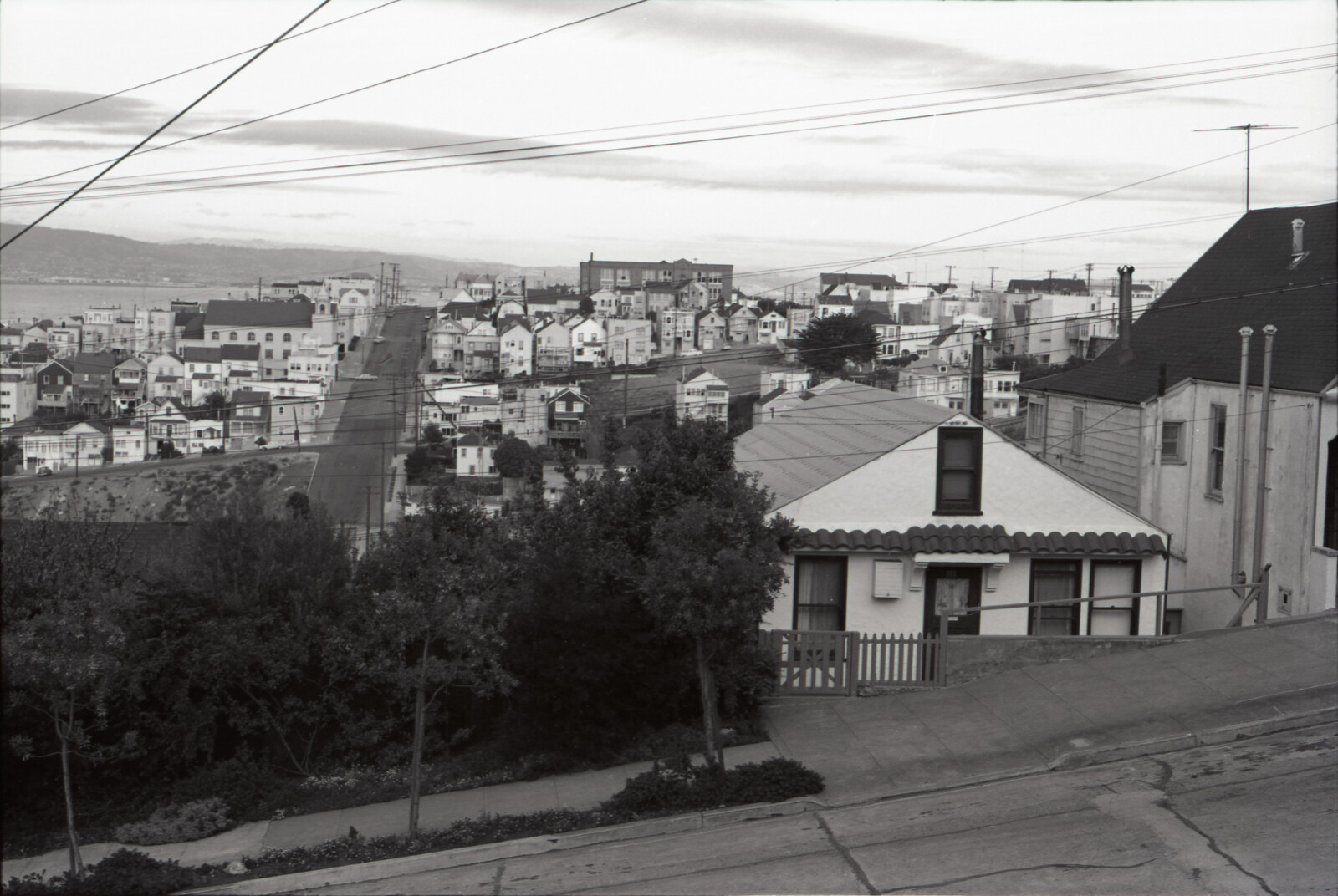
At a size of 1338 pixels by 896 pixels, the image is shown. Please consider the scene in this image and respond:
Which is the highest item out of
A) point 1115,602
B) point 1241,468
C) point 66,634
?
point 1241,468

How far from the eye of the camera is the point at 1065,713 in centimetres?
1420

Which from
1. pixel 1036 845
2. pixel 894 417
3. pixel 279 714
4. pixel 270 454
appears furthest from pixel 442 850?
pixel 270 454

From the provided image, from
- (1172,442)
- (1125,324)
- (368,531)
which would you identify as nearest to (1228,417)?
(1172,442)

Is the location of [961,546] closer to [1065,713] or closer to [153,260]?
[1065,713]

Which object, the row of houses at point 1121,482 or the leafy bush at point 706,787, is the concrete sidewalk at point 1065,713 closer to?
the leafy bush at point 706,787

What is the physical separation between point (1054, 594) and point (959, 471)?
2.47m

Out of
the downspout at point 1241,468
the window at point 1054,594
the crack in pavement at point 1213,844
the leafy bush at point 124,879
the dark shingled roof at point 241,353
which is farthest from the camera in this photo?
the dark shingled roof at point 241,353

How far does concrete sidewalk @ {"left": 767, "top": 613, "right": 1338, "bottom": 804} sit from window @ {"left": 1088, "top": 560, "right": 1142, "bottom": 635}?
1.50 metres

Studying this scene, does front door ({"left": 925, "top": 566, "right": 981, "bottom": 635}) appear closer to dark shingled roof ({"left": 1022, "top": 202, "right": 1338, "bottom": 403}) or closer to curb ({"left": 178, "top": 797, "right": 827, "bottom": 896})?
curb ({"left": 178, "top": 797, "right": 827, "bottom": 896})

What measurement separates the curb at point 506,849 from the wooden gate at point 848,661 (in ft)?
13.4

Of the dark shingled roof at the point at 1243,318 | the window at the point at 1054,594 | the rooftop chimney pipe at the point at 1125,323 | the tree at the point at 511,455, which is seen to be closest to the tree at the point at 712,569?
the window at the point at 1054,594

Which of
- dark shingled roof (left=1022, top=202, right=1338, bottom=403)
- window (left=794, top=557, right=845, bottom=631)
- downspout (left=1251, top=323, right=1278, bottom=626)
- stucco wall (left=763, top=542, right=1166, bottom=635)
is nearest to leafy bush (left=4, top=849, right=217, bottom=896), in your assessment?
stucco wall (left=763, top=542, right=1166, bottom=635)

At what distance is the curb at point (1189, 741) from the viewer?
12570 millimetres

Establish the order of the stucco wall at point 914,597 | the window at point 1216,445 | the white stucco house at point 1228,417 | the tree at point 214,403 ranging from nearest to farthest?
the stucco wall at point 914,597, the white stucco house at point 1228,417, the window at point 1216,445, the tree at point 214,403
